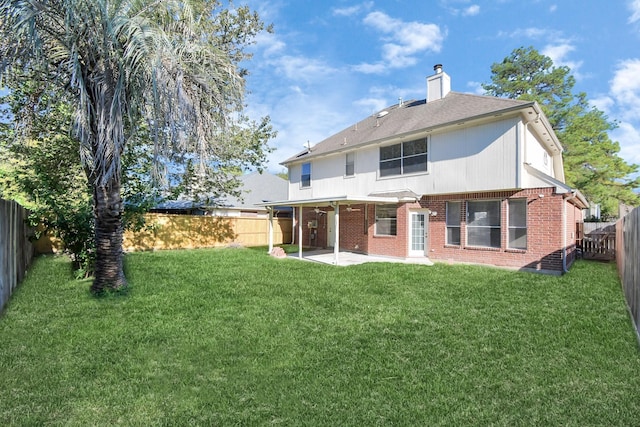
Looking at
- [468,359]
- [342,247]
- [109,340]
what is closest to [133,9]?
[109,340]

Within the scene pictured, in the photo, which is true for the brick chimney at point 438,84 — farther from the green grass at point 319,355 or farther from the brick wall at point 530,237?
the green grass at point 319,355

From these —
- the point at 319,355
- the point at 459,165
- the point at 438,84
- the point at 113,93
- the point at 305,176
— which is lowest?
the point at 319,355

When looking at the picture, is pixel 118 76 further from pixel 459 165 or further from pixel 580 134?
pixel 580 134

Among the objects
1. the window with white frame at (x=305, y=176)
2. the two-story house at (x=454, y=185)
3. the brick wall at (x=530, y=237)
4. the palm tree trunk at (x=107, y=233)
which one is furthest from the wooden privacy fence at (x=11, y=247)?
the brick wall at (x=530, y=237)

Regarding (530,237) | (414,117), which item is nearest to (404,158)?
(414,117)

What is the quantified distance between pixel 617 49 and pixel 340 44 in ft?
58.0

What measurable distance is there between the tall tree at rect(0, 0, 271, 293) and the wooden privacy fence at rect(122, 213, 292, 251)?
7.10 m

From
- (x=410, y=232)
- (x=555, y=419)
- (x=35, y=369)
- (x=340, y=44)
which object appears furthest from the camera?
(x=340, y=44)

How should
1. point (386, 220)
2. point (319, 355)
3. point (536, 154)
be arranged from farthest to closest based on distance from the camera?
point (386, 220), point (536, 154), point (319, 355)

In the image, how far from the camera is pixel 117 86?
595 cm

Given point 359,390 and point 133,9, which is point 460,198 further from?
point 133,9

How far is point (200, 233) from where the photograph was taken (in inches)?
676

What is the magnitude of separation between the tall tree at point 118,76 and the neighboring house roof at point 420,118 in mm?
7772

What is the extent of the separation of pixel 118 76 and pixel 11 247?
4183mm
